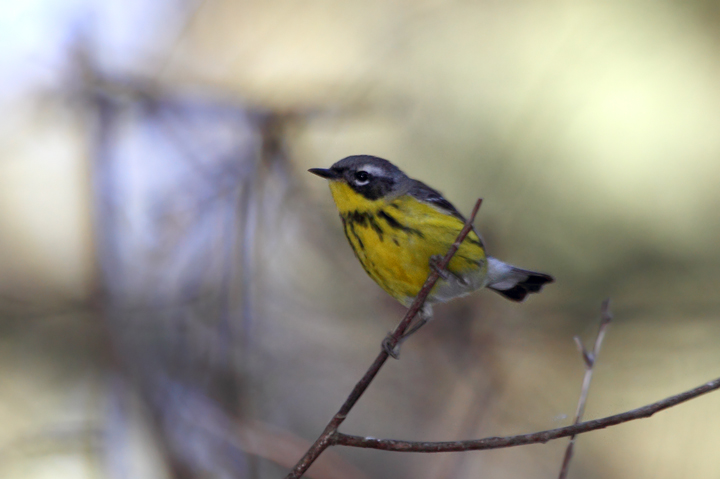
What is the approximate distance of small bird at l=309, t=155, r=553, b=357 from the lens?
2.79 m

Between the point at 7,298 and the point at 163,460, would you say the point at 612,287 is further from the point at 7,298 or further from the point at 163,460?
the point at 7,298

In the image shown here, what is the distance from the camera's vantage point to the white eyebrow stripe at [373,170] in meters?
2.94

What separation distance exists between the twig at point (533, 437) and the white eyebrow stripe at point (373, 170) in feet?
5.42

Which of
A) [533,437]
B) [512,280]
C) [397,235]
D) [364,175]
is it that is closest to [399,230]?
[397,235]

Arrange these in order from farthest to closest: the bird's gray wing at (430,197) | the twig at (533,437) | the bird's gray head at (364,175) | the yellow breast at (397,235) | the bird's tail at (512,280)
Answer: the bird's tail at (512,280) < the bird's gray wing at (430,197) < the bird's gray head at (364,175) < the yellow breast at (397,235) < the twig at (533,437)

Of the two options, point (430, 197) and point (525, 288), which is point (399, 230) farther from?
point (525, 288)

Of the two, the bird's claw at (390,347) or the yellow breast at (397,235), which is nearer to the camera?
the bird's claw at (390,347)

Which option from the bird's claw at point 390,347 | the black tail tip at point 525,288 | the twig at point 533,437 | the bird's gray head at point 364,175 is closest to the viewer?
the twig at point 533,437

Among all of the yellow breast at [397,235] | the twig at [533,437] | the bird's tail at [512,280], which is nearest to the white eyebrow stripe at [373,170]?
the yellow breast at [397,235]

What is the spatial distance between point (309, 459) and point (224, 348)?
2625 mm

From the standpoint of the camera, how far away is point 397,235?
2824 mm

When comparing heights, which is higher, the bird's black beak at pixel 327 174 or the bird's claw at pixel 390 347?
the bird's black beak at pixel 327 174

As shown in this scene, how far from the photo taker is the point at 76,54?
4340mm

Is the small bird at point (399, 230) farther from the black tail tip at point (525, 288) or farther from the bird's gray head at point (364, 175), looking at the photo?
the black tail tip at point (525, 288)
